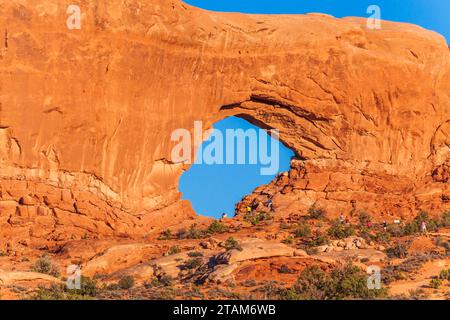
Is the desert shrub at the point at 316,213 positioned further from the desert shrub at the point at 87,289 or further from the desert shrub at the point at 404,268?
the desert shrub at the point at 87,289

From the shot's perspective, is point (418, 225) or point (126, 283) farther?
point (418, 225)

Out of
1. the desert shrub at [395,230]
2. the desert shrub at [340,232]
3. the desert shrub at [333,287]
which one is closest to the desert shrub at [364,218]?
the desert shrub at [395,230]

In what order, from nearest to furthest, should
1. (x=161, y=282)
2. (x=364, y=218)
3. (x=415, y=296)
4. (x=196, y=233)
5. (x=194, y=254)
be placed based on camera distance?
(x=415, y=296) < (x=161, y=282) < (x=194, y=254) < (x=196, y=233) < (x=364, y=218)

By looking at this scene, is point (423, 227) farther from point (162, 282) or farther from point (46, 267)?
point (46, 267)

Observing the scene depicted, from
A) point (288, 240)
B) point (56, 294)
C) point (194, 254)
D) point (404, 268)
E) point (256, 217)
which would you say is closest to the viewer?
point (56, 294)

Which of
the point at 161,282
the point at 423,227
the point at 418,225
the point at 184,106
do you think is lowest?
the point at 161,282

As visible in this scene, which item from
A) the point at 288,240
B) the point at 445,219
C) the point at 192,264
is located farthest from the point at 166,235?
the point at 445,219
